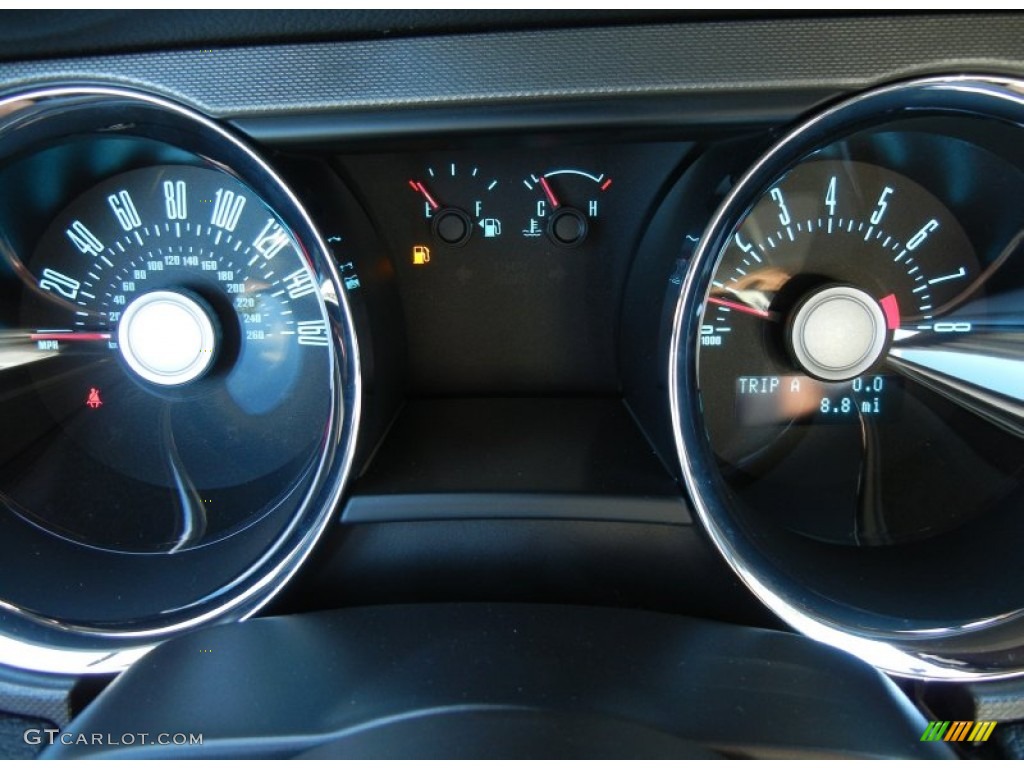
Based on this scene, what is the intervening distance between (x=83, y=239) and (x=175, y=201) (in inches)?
8.7

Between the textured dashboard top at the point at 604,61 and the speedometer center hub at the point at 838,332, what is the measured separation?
44 cm

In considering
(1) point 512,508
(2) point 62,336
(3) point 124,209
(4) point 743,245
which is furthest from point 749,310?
(2) point 62,336

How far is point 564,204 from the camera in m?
1.77

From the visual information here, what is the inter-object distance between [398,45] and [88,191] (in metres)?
0.83

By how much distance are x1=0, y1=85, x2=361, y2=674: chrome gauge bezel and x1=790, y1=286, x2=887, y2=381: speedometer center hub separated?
0.85 metres

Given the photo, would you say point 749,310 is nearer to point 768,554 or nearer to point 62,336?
point 768,554

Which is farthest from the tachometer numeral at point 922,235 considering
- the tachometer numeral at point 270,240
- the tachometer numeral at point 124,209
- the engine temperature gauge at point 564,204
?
the tachometer numeral at point 124,209

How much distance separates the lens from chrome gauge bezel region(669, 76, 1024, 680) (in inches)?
53.7

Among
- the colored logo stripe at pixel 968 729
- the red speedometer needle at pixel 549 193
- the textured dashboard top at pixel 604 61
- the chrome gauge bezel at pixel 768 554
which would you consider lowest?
the colored logo stripe at pixel 968 729

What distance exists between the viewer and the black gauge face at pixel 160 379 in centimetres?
168

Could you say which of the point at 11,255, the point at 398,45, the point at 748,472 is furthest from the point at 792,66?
the point at 11,255

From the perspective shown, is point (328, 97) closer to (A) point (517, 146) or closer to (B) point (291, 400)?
(A) point (517, 146)

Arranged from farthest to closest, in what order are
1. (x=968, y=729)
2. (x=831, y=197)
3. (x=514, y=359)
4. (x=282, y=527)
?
(x=514, y=359) < (x=831, y=197) < (x=282, y=527) < (x=968, y=729)

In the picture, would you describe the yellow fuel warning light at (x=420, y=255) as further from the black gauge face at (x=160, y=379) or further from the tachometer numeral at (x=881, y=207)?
the tachometer numeral at (x=881, y=207)
